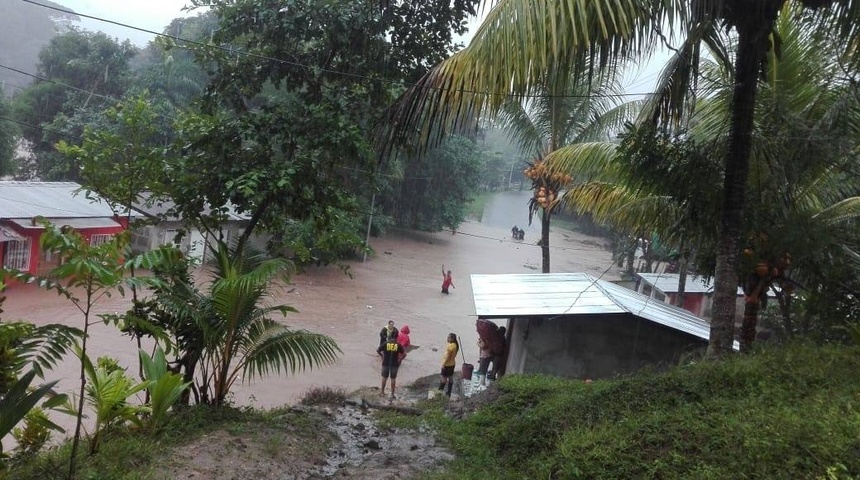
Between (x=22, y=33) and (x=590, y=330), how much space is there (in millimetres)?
61119

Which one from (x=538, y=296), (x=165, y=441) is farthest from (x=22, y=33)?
(x=165, y=441)

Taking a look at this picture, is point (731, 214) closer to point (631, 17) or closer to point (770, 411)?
point (770, 411)

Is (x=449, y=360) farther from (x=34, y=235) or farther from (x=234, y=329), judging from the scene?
(x=34, y=235)

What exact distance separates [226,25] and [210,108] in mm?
1051

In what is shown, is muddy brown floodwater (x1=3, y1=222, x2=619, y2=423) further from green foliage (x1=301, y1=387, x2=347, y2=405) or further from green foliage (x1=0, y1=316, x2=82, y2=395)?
green foliage (x1=0, y1=316, x2=82, y2=395)

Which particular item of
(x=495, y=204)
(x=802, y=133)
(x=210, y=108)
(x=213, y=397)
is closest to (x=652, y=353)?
(x=802, y=133)

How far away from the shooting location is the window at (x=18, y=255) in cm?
1616

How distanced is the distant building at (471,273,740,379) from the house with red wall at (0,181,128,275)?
415 inches

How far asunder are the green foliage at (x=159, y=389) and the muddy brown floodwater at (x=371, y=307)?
1547 millimetres

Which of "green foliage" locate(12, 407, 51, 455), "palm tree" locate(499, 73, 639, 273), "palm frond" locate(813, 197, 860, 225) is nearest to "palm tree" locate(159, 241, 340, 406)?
"green foliage" locate(12, 407, 51, 455)

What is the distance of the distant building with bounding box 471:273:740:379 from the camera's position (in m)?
8.92

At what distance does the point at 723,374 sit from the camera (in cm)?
514

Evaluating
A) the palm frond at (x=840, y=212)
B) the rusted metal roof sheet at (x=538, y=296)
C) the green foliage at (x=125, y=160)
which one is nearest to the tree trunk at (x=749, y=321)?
the palm frond at (x=840, y=212)

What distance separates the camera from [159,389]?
545 centimetres
